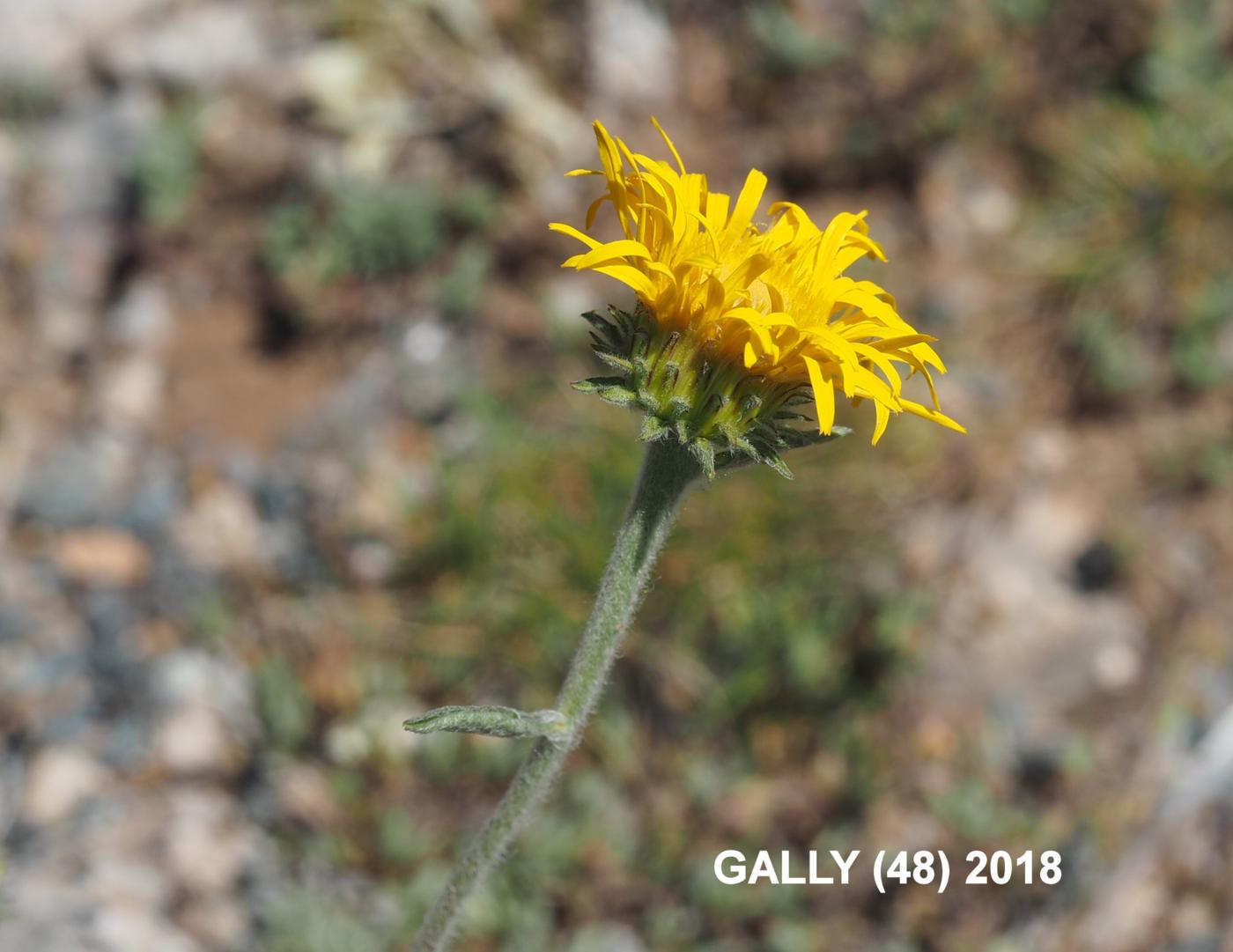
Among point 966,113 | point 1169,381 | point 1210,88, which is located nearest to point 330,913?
point 1169,381

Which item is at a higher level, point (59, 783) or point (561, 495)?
point (561, 495)

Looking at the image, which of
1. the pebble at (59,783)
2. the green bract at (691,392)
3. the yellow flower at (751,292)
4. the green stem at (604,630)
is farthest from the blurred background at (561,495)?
the yellow flower at (751,292)

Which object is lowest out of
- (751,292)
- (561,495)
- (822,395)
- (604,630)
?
(604,630)

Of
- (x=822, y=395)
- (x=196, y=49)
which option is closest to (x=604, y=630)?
(x=822, y=395)

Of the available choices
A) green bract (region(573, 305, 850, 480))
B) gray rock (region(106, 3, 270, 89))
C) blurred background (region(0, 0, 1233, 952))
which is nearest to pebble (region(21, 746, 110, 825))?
blurred background (region(0, 0, 1233, 952))

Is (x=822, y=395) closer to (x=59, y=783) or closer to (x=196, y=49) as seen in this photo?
(x=59, y=783)

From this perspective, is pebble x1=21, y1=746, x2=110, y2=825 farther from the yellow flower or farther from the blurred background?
the yellow flower
